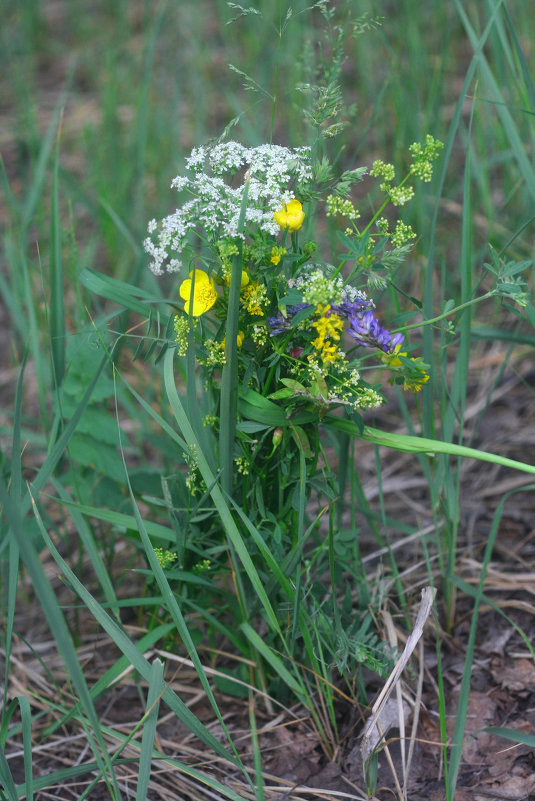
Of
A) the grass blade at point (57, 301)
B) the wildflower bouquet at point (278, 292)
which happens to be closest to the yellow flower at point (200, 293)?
the wildflower bouquet at point (278, 292)

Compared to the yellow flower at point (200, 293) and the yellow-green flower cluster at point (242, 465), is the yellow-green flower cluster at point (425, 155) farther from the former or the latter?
the yellow-green flower cluster at point (242, 465)

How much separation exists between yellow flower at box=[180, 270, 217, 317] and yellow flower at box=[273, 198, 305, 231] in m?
0.14

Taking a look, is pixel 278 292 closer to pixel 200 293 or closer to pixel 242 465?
pixel 200 293

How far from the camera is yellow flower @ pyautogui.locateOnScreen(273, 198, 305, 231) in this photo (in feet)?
3.12

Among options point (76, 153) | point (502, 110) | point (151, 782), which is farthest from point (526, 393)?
point (76, 153)

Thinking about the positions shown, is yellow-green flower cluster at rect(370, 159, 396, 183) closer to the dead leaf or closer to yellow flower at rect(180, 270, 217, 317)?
yellow flower at rect(180, 270, 217, 317)

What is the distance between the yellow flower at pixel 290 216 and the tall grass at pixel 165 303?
21 cm

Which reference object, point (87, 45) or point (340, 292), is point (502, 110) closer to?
point (340, 292)

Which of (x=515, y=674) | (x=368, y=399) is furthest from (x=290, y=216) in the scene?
(x=515, y=674)

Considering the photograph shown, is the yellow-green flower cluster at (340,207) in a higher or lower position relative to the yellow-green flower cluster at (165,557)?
higher

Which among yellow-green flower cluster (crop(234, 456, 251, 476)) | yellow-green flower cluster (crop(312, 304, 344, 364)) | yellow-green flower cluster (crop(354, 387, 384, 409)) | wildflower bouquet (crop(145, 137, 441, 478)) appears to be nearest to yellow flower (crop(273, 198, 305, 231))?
Answer: wildflower bouquet (crop(145, 137, 441, 478))

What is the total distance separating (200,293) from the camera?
3.38 ft

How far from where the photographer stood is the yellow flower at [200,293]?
3.36 ft

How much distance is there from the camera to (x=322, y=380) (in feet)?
3.15
